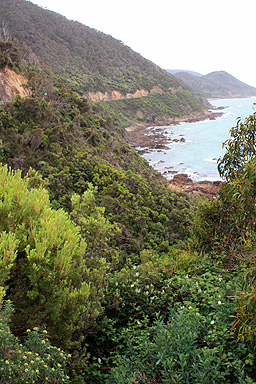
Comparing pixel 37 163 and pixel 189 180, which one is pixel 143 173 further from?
pixel 37 163

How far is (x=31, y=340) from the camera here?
3057 millimetres

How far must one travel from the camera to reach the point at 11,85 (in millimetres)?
18719

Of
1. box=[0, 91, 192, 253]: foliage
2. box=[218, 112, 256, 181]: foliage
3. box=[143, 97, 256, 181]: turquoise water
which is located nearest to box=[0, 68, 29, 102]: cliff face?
box=[0, 91, 192, 253]: foliage

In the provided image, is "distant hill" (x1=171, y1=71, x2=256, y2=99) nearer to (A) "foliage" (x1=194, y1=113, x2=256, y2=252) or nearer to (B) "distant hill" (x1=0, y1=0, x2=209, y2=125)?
(B) "distant hill" (x1=0, y1=0, x2=209, y2=125)

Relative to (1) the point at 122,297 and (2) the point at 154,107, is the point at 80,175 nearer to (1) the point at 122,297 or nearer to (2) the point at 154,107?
(1) the point at 122,297

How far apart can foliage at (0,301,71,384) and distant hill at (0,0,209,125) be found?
52291 mm

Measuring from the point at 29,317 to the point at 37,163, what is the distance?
37.1 ft

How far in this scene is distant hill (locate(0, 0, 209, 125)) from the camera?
2265 inches

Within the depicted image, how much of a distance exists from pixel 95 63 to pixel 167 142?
35333mm

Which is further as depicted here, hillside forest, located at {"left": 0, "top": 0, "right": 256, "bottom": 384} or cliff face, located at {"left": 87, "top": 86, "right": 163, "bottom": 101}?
cliff face, located at {"left": 87, "top": 86, "right": 163, "bottom": 101}

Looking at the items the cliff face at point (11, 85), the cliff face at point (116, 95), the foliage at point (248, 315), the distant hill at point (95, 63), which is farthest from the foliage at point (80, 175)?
the cliff face at point (116, 95)

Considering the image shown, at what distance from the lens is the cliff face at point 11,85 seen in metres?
17.8

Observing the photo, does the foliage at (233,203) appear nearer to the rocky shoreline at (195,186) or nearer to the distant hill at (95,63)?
the rocky shoreline at (195,186)

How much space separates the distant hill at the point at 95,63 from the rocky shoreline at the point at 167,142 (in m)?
2.69
